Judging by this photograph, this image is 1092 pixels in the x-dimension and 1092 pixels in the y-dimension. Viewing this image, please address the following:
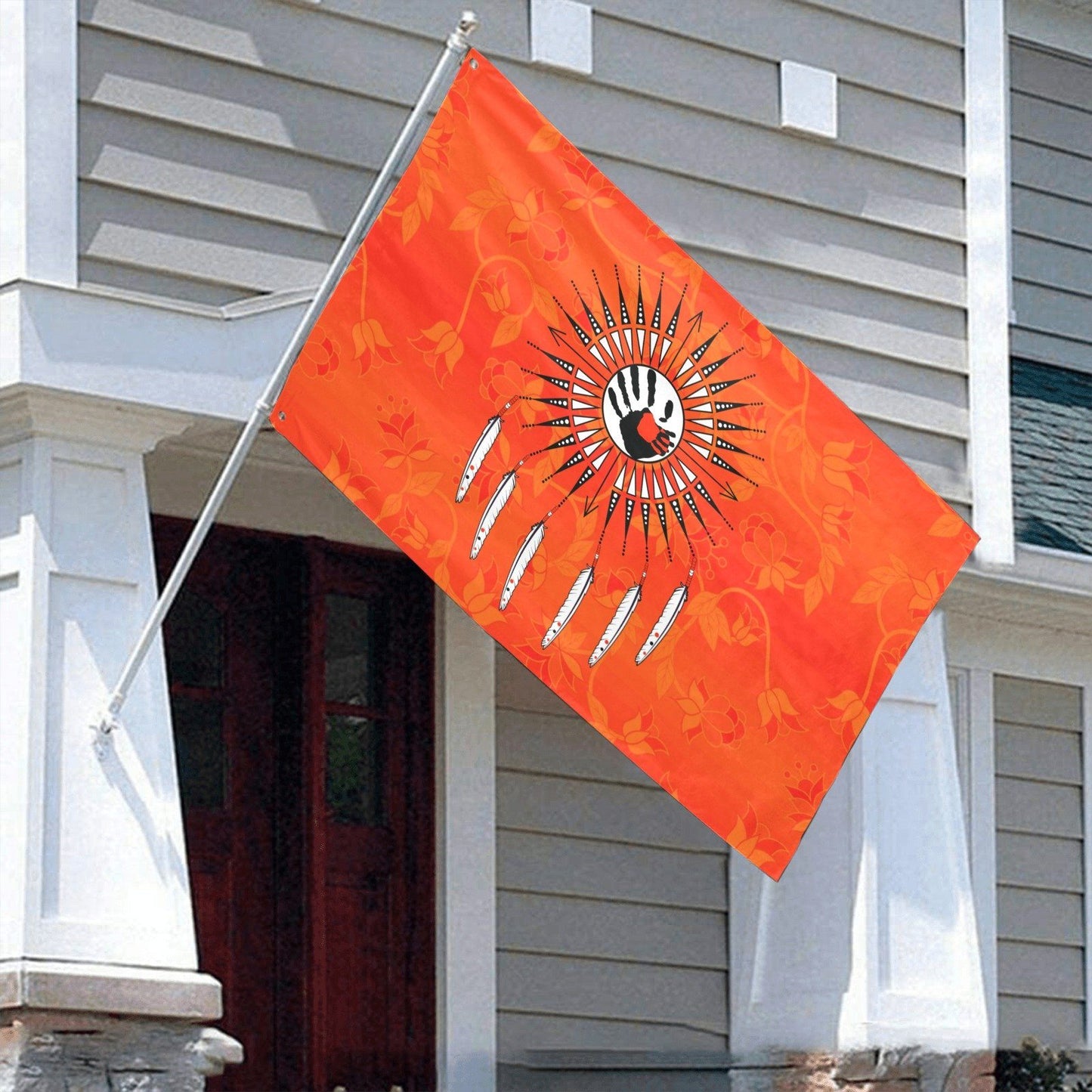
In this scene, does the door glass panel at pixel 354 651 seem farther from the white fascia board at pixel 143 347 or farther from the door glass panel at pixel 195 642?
the white fascia board at pixel 143 347

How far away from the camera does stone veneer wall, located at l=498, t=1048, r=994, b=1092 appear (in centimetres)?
866

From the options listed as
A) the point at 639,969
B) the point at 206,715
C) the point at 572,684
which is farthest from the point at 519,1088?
the point at 572,684

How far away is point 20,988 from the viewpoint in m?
6.70

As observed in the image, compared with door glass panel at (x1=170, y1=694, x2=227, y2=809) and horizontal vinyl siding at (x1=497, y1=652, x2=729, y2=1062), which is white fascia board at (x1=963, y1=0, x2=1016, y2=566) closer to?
horizontal vinyl siding at (x1=497, y1=652, x2=729, y2=1062)

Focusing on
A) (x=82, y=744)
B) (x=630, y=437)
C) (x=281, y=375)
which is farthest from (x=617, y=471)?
(x=82, y=744)

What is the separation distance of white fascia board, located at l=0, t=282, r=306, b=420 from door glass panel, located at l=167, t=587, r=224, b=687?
1.15m

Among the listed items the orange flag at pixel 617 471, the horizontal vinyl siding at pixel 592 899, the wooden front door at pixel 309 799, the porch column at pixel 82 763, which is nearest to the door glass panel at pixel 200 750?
the wooden front door at pixel 309 799

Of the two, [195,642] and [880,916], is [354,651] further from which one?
[880,916]

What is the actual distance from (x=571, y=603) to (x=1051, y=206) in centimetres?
530

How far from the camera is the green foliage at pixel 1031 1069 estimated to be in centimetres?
975

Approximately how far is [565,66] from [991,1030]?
3.45 meters

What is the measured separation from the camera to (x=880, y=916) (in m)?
8.77

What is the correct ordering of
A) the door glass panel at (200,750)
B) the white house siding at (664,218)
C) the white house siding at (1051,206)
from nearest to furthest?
1. the white house siding at (664,218)
2. the door glass panel at (200,750)
3. the white house siding at (1051,206)

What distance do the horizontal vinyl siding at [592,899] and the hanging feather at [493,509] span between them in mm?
2251
